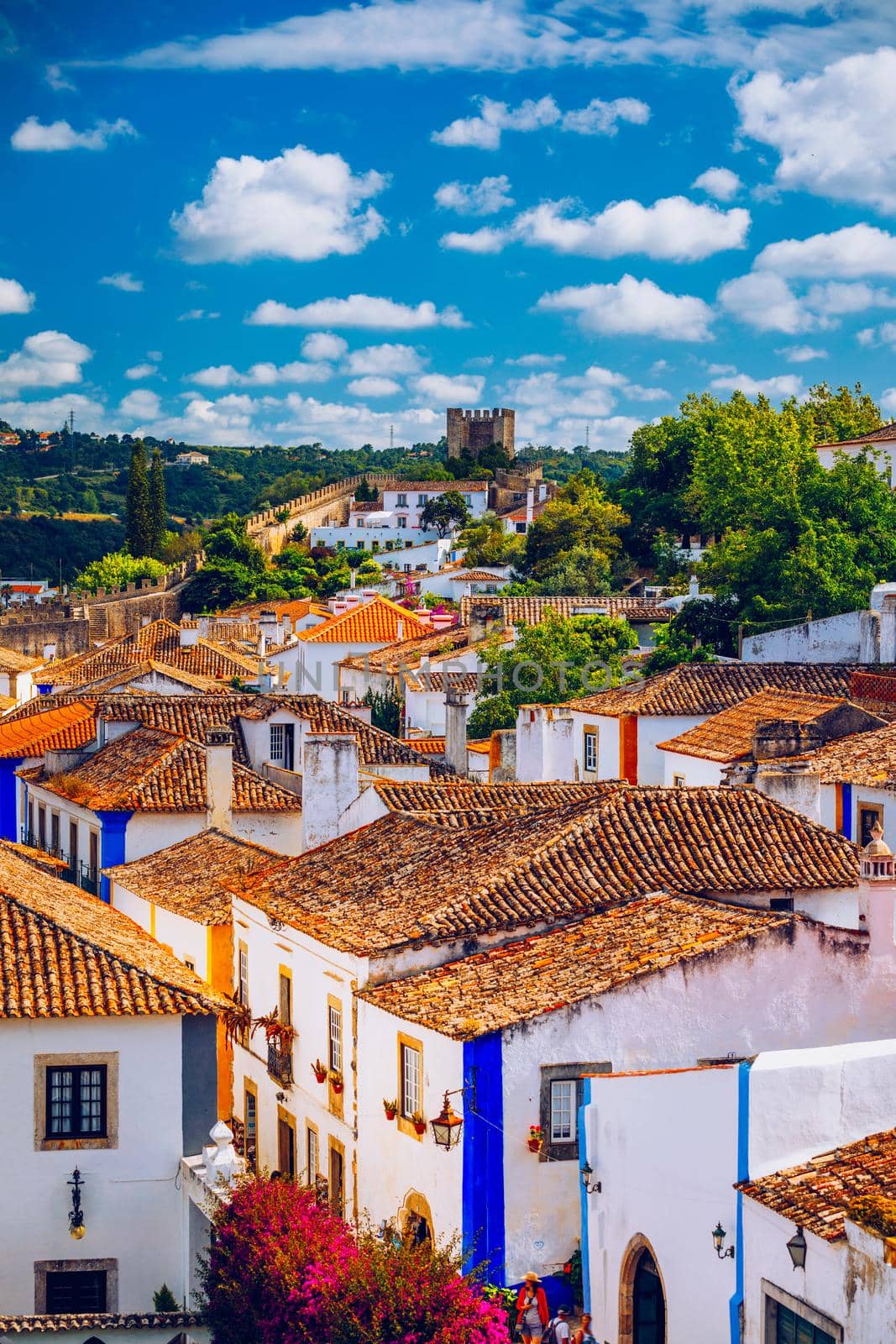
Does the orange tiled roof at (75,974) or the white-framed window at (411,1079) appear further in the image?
the white-framed window at (411,1079)

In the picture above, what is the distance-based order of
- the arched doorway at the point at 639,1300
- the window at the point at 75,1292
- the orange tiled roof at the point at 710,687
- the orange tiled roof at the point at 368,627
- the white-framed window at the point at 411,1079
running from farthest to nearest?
the orange tiled roof at the point at 368,627 < the orange tiled roof at the point at 710,687 < the white-framed window at the point at 411,1079 < the window at the point at 75,1292 < the arched doorway at the point at 639,1300

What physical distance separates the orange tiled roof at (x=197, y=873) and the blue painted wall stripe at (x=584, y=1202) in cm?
947

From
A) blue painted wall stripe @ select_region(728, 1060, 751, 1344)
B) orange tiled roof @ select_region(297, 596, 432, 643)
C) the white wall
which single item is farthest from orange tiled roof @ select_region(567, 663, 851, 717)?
orange tiled roof @ select_region(297, 596, 432, 643)

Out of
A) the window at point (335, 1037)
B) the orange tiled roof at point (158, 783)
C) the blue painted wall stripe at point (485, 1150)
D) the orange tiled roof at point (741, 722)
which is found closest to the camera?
the blue painted wall stripe at point (485, 1150)

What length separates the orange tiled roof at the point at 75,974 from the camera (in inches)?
693

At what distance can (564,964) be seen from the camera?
18.7m

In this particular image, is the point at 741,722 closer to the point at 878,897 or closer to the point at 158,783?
the point at 158,783

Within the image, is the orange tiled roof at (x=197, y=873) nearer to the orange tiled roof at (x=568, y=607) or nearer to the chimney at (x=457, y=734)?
the chimney at (x=457, y=734)

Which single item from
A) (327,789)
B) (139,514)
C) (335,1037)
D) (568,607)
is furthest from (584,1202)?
(139,514)

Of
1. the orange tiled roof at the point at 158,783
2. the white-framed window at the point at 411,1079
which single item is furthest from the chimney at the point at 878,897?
the orange tiled roof at the point at 158,783

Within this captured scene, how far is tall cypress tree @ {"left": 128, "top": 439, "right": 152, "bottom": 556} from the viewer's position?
121500 millimetres

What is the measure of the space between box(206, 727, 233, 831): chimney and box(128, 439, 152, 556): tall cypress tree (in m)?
91.4

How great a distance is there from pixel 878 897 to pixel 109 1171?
7.56 m

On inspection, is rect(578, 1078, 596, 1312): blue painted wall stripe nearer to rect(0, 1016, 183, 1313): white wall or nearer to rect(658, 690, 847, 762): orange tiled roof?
rect(0, 1016, 183, 1313): white wall
